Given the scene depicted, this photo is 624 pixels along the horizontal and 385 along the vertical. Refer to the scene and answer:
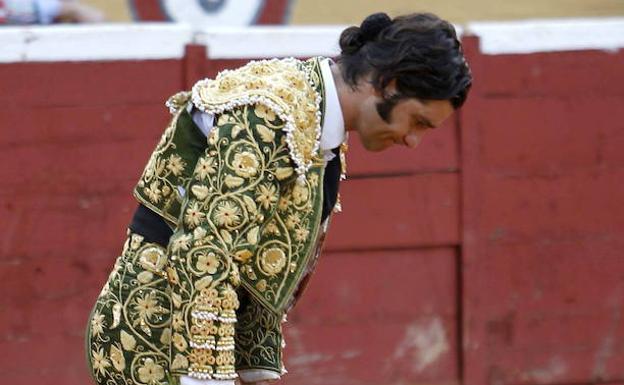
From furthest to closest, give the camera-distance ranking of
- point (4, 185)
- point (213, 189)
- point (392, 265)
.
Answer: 1. point (392, 265)
2. point (4, 185)
3. point (213, 189)

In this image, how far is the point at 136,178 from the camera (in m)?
5.01

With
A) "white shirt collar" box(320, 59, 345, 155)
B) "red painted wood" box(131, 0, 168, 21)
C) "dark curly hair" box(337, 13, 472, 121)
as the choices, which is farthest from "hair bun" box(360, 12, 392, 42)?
"red painted wood" box(131, 0, 168, 21)

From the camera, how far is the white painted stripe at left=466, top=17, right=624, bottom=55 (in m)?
5.18

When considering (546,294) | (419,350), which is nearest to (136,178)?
(419,350)

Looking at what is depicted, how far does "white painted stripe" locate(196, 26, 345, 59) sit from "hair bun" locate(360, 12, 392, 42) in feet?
7.70

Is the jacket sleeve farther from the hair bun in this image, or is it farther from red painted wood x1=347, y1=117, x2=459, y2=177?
red painted wood x1=347, y1=117, x2=459, y2=177

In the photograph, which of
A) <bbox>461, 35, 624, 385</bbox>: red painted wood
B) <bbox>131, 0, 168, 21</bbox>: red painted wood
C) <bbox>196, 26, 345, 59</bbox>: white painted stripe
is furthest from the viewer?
<bbox>131, 0, 168, 21</bbox>: red painted wood

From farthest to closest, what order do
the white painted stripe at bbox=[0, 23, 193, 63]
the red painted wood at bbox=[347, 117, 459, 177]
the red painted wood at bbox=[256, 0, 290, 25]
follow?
the red painted wood at bbox=[256, 0, 290, 25] < the red painted wood at bbox=[347, 117, 459, 177] < the white painted stripe at bbox=[0, 23, 193, 63]

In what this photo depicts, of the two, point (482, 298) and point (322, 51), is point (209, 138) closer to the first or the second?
point (322, 51)

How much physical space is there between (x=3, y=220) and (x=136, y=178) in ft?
1.47

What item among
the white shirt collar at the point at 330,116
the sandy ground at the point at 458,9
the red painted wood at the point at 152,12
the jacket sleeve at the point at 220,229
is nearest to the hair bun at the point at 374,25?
the white shirt collar at the point at 330,116

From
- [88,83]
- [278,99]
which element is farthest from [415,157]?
[278,99]

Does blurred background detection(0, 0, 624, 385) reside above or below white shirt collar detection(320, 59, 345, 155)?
above

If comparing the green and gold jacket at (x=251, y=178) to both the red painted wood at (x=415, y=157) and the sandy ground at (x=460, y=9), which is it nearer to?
the red painted wood at (x=415, y=157)
